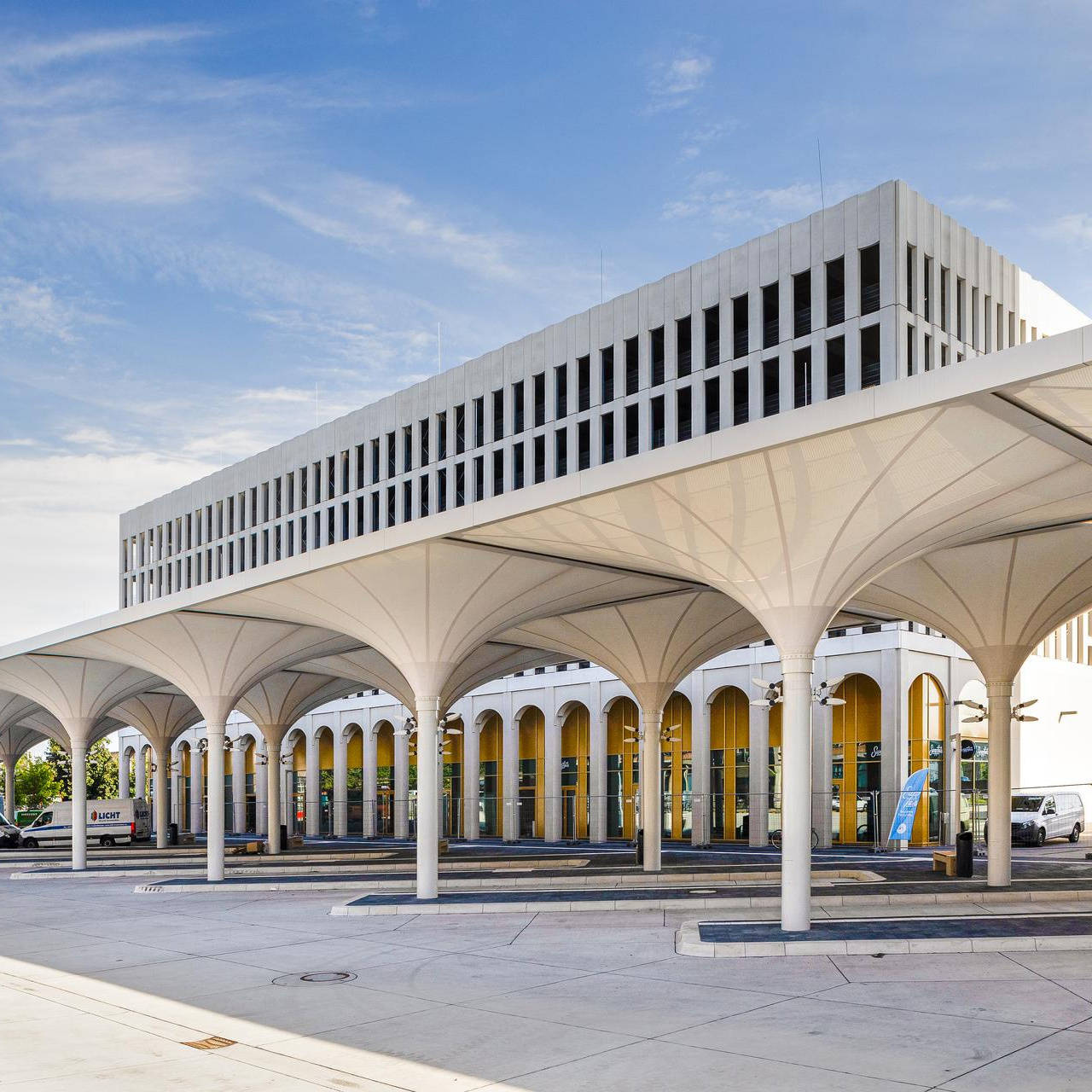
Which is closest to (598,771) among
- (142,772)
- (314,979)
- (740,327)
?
(740,327)

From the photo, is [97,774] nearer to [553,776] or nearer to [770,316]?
[553,776]

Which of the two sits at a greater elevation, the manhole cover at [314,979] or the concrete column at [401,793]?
the manhole cover at [314,979]

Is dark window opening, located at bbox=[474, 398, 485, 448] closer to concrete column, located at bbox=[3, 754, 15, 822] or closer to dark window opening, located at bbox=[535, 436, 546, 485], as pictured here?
dark window opening, located at bbox=[535, 436, 546, 485]

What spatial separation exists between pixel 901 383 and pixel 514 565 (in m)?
9.92

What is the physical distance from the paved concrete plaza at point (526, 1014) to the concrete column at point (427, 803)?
14.3 ft

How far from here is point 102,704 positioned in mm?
39375

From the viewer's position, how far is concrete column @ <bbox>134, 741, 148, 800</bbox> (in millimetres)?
78250

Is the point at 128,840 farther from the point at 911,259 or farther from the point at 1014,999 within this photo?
the point at 1014,999

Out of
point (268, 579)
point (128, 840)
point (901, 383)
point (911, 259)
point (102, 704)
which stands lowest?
point (128, 840)

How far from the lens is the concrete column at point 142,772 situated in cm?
7825

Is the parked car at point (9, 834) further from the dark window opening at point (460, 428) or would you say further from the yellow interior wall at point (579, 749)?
the dark window opening at point (460, 428)

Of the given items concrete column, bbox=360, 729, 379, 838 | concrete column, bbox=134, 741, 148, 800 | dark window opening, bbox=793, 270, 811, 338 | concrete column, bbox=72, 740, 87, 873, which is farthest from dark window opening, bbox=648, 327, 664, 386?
concrete column, bbox=134, 741, 148, 800

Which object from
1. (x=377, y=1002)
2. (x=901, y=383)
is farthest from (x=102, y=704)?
(x=901, y=383)

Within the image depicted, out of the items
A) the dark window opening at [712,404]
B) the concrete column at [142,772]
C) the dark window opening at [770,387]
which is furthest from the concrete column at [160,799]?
the dark window opening at [770,387]
